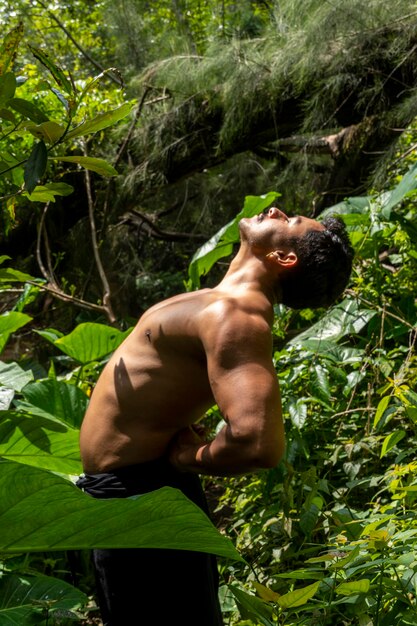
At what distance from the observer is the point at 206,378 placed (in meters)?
1.57

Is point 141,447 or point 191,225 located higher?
point 141,447

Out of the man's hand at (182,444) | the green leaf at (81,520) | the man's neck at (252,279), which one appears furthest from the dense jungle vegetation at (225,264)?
the man's neck at (252,279)

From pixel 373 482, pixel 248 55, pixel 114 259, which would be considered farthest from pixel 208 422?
pixel 114 259

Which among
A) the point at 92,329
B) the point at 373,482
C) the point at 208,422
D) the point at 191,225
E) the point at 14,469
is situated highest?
the point at 14,469

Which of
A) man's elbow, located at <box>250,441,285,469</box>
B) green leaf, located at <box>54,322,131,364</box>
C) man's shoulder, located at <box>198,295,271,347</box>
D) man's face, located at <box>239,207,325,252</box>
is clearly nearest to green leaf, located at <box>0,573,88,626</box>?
man's elbow, located at <box>250,441,285,469</box>

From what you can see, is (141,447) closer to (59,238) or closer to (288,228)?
(288,228)

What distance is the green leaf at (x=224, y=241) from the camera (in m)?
3.05

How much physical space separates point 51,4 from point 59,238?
4.95 m

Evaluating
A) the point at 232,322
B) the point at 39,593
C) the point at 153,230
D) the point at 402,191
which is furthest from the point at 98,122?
the point at 153,230

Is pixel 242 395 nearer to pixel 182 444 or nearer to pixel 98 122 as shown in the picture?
pixel 182 444

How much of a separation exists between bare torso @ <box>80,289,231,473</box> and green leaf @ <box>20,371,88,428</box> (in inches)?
41.6

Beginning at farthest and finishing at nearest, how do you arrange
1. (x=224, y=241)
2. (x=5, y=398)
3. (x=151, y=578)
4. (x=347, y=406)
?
(x=224, y=241), (x=347, y=406), (x=5, y=398), (x=151, y=578)

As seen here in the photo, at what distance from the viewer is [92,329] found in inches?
116

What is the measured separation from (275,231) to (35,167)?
67cm
